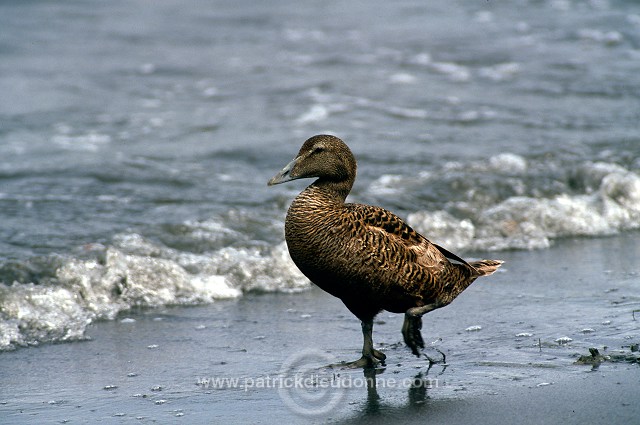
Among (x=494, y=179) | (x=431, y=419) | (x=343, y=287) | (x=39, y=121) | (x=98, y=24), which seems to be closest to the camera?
(x=431, y=419)

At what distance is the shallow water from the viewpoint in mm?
8633

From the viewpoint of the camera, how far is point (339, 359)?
6.39 meters

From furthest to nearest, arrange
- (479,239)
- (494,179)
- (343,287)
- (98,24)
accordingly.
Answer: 1. (98,24)
2. (494,179)
3. (479,239)
4. (343,287)

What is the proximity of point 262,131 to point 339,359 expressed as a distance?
7982mm

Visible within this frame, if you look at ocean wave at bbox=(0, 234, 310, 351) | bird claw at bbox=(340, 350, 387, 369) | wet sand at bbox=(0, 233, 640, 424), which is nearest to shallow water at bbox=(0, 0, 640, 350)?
ocean wave at bbox=(0, 234, 310, 351)

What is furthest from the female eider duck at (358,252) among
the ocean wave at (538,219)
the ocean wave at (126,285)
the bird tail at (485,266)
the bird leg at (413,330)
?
the ocean wave at (538,219)

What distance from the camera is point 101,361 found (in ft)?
21.6

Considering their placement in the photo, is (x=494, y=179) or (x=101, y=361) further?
(x=494, y=179)

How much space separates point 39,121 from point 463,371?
10.2 m

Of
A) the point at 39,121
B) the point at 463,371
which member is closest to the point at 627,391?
the point at 463,371

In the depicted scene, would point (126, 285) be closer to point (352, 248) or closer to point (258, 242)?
point (258, 242)

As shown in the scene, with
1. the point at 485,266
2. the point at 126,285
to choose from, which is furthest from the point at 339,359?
the point at 126,285

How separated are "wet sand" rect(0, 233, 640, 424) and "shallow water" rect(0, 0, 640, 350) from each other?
590 millimetres

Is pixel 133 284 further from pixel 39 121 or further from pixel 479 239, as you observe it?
pixel 39 121
